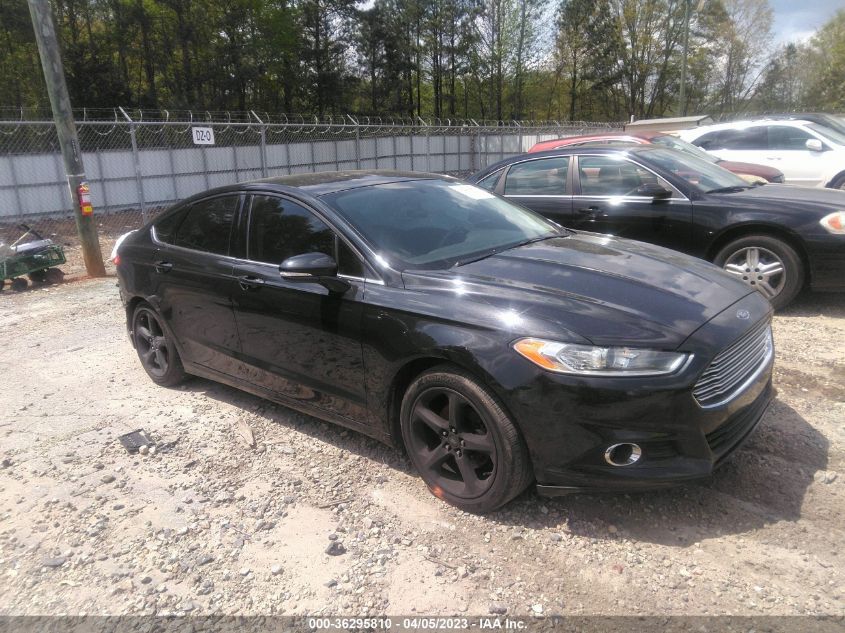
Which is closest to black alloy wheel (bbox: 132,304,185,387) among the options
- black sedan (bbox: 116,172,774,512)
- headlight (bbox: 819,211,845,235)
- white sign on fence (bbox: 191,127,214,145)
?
black sedan (bbox: 116,172,774,512)

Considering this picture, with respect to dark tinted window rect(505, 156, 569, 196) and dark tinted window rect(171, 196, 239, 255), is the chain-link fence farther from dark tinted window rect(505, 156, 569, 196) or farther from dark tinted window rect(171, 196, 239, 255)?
dark tinted window rect(505, 156, 569, 196)

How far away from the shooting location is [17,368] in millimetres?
5602

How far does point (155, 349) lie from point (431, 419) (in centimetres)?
287

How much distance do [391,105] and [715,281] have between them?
1705 inches

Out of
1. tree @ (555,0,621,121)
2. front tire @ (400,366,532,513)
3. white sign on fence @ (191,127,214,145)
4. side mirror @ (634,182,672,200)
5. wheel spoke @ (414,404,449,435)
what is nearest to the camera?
front tire @ (400,366,532,513)

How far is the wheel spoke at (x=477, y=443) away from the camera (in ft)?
9.49

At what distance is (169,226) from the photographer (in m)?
4.80

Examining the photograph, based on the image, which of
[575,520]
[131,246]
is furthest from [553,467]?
[131,246]

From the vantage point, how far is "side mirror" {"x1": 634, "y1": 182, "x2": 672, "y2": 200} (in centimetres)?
602

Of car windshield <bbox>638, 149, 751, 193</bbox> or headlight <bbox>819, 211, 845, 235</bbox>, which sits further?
car windshield <bbox>638, 149, 751, 193</bbox>

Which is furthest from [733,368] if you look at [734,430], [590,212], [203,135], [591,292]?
[203,135]

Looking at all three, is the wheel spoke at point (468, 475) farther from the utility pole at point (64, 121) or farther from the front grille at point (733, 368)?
the utility pole at point (64, 121)

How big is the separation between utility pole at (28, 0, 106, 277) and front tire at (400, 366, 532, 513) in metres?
7.75

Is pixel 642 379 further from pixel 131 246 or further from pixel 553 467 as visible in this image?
pixel 131 246
